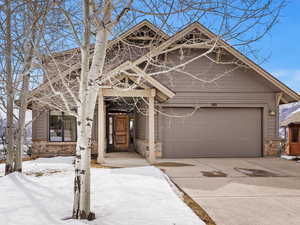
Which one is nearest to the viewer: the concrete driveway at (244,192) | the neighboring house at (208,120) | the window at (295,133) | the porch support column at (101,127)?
the concrete driveway at (244,192)

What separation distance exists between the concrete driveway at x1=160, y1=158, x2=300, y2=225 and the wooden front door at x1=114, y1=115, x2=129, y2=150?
250 inches

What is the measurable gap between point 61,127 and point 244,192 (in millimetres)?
8662

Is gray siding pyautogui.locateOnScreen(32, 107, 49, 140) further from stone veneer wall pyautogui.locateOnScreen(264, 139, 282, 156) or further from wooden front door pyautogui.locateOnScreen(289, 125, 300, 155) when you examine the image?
wooden front door pyautogui.locateOnScreen(289, 125, 300, 155)

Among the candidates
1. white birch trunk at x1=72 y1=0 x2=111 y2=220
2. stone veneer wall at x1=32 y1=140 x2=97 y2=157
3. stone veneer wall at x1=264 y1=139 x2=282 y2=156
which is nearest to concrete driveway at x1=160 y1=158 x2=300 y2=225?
white birch trunk at x1=72 y1=0 x2=111 y2=220

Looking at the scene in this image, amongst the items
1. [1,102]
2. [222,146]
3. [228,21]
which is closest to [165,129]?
[222,146]

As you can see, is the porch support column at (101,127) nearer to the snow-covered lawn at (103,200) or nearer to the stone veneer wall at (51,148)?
the snow-covered lawn at (103,200)

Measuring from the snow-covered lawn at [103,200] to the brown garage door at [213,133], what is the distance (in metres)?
4.00

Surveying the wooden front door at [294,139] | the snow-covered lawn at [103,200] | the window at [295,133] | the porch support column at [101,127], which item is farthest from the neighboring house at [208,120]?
the window at [295,133]

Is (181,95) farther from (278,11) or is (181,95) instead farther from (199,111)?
(278,11)

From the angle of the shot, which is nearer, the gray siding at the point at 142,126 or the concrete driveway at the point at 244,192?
the concrete driveway at the point at 244,192

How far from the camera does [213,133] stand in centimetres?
1086

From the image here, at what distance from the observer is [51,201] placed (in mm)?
4363

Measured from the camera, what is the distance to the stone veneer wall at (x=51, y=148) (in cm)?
1046

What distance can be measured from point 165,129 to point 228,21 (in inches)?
306
